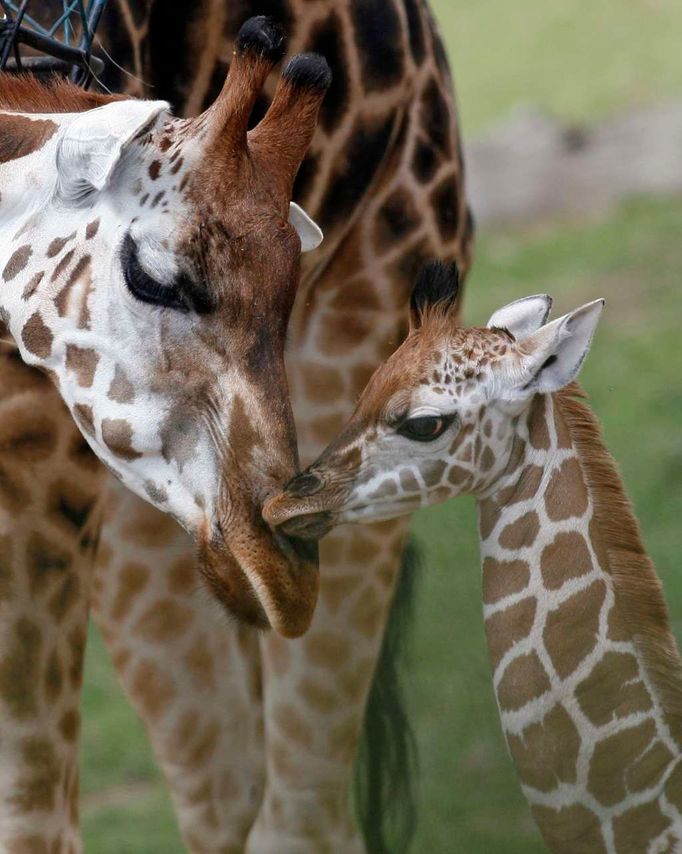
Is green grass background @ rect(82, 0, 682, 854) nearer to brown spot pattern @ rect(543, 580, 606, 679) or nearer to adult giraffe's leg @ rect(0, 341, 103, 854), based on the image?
adult giraffe's leg @ rect(0, 341, 103, 854)

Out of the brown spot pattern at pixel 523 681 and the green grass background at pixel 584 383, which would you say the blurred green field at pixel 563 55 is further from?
the brown spot pattern at pixel 523 681

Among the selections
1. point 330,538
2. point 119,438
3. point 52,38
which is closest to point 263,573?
point 119,438

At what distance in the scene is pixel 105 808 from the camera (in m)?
5.64

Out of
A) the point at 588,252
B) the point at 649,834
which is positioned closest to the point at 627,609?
the point at 649,834

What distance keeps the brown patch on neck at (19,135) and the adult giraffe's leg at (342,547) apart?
4.22 ft

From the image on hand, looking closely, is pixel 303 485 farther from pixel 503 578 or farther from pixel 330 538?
pixel 330 538

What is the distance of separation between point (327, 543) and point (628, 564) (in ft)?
4.56

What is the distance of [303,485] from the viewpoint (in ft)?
9.29

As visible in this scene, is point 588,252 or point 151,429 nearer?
point 151,429

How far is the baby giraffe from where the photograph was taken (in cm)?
299

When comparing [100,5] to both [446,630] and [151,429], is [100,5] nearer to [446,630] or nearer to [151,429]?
[151,429]

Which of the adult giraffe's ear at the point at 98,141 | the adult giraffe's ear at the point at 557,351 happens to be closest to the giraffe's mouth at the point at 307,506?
the adult giraffe's ear at the point at 557,351

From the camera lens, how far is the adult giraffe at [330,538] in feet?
13.0

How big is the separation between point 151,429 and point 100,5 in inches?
35.0
